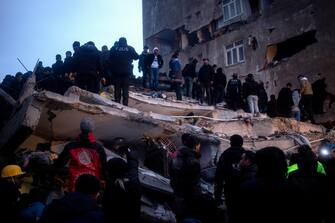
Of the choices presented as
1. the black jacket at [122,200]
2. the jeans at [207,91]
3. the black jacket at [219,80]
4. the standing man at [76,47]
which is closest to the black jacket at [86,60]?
the standing man at [76,47]

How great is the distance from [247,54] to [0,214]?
18.7m

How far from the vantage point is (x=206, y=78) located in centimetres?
1352

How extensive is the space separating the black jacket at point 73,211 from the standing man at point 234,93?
445 inches

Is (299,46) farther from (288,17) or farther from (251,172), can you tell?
(251,172)

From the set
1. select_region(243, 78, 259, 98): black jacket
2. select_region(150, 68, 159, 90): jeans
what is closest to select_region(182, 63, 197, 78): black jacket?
select_region(150, 68, 159, 90): jeans

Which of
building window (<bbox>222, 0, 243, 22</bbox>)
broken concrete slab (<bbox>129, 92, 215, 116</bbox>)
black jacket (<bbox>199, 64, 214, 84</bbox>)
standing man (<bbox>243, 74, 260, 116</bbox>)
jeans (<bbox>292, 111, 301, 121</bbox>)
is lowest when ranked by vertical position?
jeans (<bbox>292, 111, 301, 121</bbox>)

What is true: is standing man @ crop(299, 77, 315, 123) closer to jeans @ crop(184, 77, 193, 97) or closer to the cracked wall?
the cracked wall

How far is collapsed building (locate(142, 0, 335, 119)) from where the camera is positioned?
17906mm

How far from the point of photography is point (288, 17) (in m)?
19.4

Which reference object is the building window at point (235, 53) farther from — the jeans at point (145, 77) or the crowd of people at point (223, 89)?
the jeans at point (145, 77)

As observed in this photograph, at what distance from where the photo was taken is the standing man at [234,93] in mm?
14031

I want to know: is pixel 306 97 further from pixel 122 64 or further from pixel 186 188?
pixel 186 188

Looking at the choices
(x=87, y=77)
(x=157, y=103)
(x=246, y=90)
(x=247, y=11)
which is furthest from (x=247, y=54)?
(x=87, y=77)

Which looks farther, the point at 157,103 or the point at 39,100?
the point at 157,103
